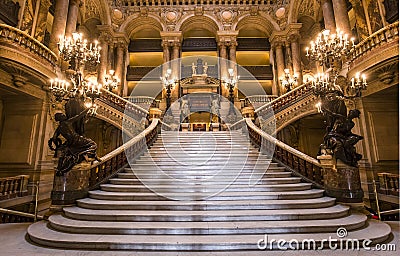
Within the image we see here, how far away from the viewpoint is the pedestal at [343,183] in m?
4.38

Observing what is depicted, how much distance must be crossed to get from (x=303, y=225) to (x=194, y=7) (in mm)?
17301

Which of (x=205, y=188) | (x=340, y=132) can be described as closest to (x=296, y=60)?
(x=340, y=132)

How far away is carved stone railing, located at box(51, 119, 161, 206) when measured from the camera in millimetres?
4340

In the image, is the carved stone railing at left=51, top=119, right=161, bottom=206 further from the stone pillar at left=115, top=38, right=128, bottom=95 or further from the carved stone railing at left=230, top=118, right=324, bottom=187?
the stone pillar at left=115, top=38, right=128, bottom=95

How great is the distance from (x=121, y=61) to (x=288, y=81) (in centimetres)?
1239

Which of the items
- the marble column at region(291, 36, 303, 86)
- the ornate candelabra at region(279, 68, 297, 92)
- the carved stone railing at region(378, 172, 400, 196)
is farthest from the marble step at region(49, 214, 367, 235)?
the marble column at region(291, 36, 303, 86)

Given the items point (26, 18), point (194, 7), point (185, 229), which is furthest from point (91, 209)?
point (194, 7)

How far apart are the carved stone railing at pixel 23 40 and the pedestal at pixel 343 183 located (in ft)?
30.7

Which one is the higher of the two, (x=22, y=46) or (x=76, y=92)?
(x=22, y=46)

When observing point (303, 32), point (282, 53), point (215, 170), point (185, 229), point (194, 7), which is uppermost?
point (194, 7)

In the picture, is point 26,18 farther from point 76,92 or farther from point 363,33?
point 363,33

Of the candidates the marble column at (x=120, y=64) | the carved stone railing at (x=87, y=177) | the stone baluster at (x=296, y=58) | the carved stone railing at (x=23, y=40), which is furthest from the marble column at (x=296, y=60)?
the carved stone railing at (x=23, y=40)

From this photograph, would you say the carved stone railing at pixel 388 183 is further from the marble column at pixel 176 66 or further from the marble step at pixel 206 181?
the marble column at pixel 176 66

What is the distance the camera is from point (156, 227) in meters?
3.38
